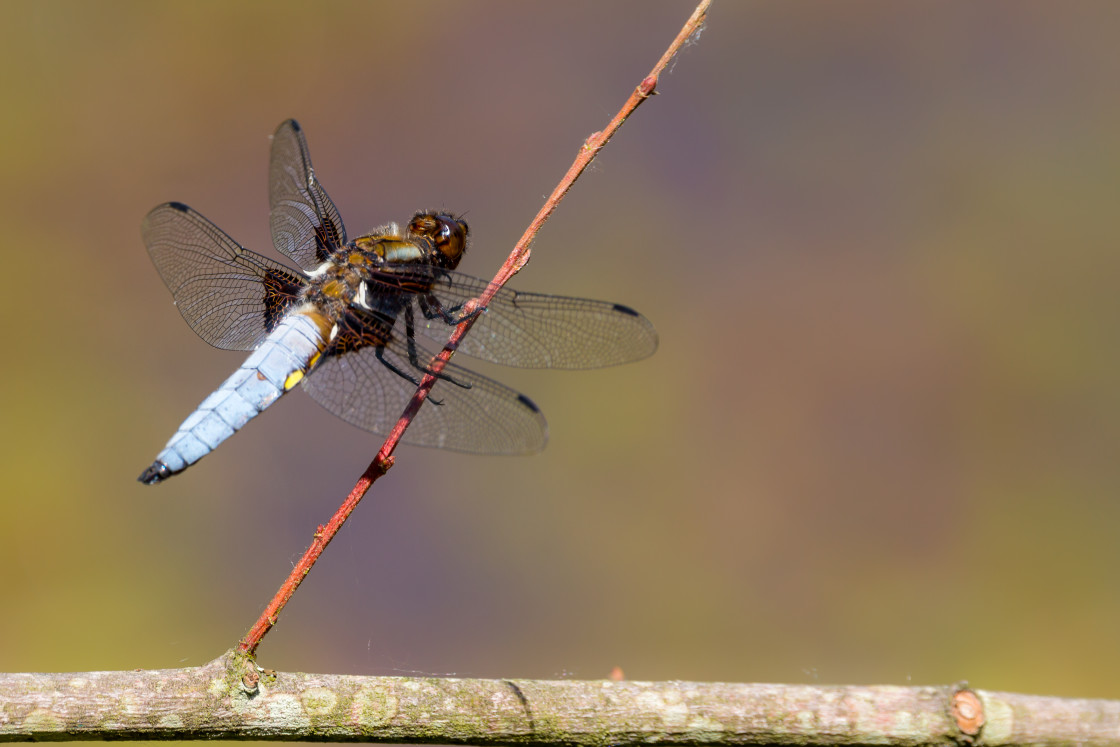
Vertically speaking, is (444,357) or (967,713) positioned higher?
(444,357)

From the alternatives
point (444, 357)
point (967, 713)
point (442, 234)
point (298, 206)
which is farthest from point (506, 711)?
point (298, 206)

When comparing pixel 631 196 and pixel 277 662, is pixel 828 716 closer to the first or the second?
pixel 277 662

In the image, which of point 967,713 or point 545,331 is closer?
point 967,713

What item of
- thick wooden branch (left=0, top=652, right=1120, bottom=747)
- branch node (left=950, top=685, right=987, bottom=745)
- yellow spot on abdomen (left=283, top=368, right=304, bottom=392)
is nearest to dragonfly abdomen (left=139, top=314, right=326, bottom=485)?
yellow spot on abdomen (left=283, top=368, right=304, bottom=392)

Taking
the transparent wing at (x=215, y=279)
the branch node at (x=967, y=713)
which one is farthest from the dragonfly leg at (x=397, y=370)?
the branch node at (x=967, y=713)

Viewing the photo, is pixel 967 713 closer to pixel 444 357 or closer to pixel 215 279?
pixel 444 357

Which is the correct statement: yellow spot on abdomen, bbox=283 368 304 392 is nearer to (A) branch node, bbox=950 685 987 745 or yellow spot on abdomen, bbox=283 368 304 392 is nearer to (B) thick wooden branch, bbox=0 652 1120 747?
(B) thick wooden branch, bbox=0 652 1120 747
